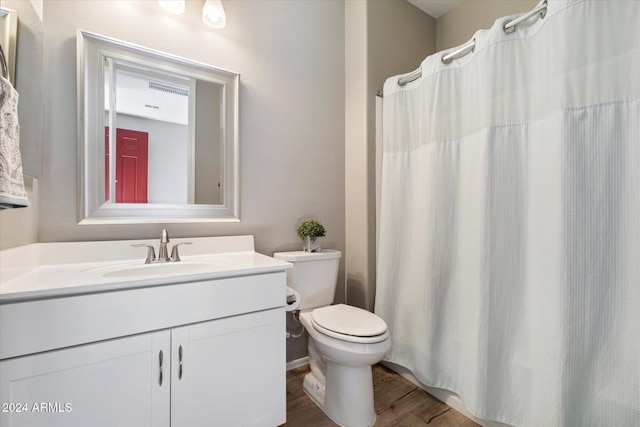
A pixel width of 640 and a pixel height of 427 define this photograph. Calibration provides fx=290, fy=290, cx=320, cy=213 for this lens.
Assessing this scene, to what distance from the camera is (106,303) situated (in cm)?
92

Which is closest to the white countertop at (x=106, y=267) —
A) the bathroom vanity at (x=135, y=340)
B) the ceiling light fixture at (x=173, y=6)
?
the bathroom vanity at (x=135, y=340)

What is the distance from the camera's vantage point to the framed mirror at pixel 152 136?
1.31m

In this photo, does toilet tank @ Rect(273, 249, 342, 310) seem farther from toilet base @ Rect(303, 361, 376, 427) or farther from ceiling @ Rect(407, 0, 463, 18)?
ceiling @ Rect(407, 0, 463, 18)

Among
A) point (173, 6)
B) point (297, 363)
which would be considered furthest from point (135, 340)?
point (173, 6)

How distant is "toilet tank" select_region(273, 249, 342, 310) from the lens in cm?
165

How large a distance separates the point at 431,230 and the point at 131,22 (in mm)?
1835

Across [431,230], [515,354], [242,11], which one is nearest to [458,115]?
[431,230]

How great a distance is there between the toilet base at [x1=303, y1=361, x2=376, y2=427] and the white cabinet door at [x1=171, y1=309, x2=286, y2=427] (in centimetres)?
29

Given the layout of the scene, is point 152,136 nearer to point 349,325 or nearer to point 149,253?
point 149,253

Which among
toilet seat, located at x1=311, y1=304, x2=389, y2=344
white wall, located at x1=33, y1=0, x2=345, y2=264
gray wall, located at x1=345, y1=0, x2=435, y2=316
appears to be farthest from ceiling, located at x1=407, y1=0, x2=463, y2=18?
→ toilet seat, located at x1=311, y1=304, x2=389, y2=344

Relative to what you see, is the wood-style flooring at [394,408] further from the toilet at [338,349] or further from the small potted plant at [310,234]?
the small potted plant at [310,234]

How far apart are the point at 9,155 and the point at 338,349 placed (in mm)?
1325

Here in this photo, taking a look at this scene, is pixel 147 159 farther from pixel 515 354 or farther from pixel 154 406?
pixel 515 354

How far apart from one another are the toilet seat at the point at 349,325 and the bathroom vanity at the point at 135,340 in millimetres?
249
